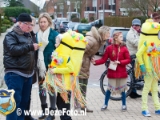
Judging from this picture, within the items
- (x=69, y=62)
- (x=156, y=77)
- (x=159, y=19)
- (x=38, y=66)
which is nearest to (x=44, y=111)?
(x=38, y=66)

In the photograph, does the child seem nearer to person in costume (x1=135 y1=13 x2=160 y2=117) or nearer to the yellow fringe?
person in costume (x1=135 y1=13 x2=160 y2=117)

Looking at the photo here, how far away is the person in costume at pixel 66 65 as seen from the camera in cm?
578

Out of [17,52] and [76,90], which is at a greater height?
[17,52]

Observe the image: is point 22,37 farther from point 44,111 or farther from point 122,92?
point 122,92

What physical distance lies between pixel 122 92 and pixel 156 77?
2.62 feet

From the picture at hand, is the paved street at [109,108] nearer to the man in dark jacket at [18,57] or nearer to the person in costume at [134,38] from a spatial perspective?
the person in costume at [134,38]

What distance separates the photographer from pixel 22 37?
571 centimetres

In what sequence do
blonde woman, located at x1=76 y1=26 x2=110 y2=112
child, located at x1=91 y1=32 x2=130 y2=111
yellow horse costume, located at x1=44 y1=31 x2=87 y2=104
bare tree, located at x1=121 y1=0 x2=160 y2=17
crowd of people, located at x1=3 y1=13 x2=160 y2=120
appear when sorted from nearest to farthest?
crowd of people, located at x1=3 y1=13 x2=160 y2=120 → yellow horse costume, located at x1=44 y1=31 x2=87 y2=104 → blonde woman, located at x1=76 y1=26 x2=110 y2=112 → child, located at x1=91 y1=32 x2=130 y2=111 → bare tree, located at x1=121 y1=0 x2=160 y2=17

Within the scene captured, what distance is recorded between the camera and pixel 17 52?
5.46m

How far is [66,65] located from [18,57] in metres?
0.74

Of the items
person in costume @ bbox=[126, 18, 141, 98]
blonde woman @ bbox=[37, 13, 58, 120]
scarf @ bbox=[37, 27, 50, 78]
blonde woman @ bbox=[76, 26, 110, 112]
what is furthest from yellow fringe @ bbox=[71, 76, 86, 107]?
person in costume @ bbox=[126, 18, 141, 98]

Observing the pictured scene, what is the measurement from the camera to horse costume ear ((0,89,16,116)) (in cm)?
545

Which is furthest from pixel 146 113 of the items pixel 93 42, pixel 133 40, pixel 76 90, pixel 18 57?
pixel 18 57

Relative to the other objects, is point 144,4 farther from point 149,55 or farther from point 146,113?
point 146,113
